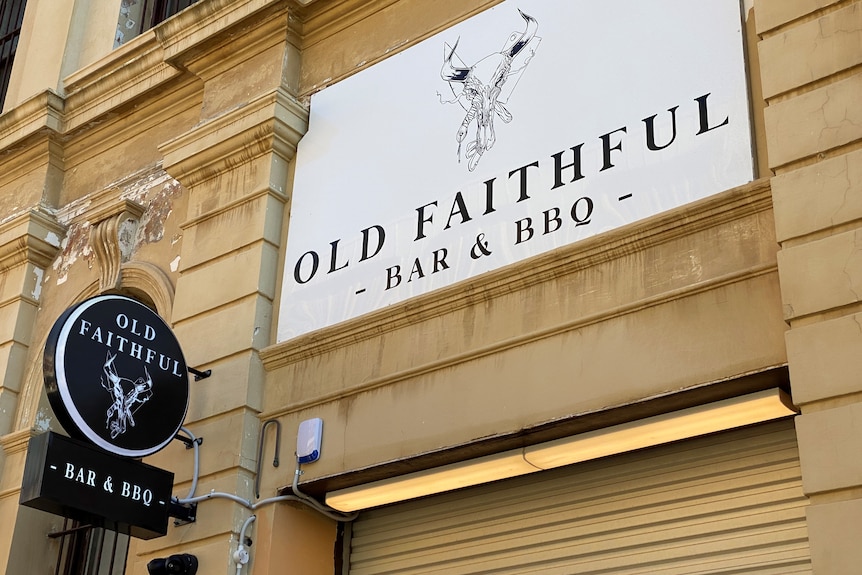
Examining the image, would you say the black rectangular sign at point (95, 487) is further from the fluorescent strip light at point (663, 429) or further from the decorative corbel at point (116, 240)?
the decorative corbel at point (116, 240)

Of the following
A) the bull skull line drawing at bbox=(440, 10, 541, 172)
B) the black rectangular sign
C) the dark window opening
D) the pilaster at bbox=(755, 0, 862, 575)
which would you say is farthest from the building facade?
the dark window opening

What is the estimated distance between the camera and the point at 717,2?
8273mm

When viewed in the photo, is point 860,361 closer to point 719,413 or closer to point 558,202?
point 719,413

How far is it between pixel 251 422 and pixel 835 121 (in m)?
4.82

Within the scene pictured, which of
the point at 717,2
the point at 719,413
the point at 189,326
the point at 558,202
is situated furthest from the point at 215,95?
the point at 719,413

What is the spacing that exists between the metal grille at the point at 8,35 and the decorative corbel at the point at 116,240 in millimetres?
4348

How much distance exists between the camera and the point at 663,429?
746cm

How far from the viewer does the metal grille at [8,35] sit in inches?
613

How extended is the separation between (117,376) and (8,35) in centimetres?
863

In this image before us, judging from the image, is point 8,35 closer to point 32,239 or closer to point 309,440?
point 32,239

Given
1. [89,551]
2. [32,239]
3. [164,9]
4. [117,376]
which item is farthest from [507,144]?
[164,9]

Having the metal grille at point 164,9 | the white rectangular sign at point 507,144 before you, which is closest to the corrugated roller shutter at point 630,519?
the white rectangular sign at point 507,144

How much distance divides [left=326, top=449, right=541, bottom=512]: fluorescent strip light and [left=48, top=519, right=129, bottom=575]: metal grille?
10.0 feet

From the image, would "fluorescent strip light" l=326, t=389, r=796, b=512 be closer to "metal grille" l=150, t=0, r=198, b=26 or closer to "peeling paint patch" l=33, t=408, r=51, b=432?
"peeling paint patch" l=33, t=408, r=51, b=432
